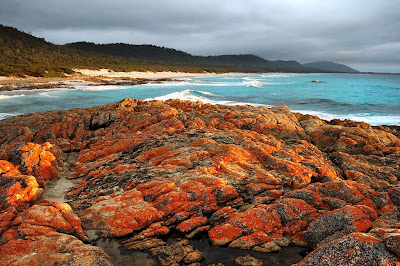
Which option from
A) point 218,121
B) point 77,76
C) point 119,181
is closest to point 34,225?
point 119,181

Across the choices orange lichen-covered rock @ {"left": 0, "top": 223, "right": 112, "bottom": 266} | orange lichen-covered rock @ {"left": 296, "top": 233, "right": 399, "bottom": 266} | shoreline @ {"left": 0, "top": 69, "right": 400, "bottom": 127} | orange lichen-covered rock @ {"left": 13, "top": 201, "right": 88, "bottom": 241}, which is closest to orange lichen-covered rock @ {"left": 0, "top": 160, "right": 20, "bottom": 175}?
orange lichen-covered rock @ {"left": 13, "top": 201, "right": 88, "bottom": 241}

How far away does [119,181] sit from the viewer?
10078mm

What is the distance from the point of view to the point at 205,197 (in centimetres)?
845

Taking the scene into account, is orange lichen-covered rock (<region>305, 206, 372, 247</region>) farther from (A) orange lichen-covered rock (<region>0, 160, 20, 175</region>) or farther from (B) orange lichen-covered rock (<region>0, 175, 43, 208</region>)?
(A) orange lichen-covered rock (<region>0, 160, 20, 175</region>)

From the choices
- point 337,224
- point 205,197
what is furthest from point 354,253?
point 205,197

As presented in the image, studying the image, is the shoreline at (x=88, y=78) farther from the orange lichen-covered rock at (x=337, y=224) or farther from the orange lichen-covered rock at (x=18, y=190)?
the orange lichen-covered rock at (x=337, y=224)

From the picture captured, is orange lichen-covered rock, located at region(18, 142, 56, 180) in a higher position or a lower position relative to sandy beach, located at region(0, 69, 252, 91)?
lower

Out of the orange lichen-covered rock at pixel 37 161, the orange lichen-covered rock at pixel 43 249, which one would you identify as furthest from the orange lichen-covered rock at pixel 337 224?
the orange lichen-covered rock at pixel 37 161

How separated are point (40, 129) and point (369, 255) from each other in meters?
20.7

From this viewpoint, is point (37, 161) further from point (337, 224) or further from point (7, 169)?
point (337, 224)

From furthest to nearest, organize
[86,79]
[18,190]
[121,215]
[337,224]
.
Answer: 1. [86,79]
2. [18,190]
3. [121,215]
4. [337,224]

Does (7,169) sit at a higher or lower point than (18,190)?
higher

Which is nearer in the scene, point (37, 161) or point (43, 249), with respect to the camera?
point (43, 249)

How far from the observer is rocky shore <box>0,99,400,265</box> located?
6129mm
